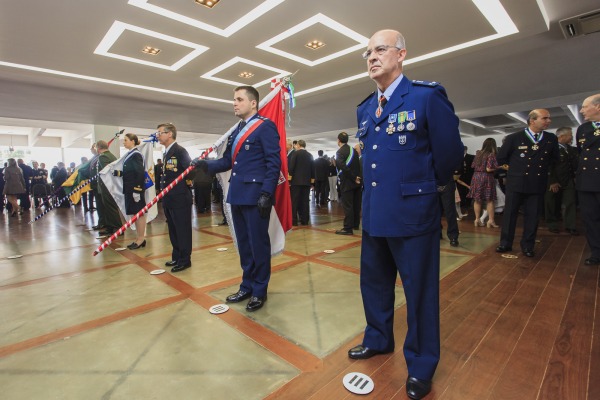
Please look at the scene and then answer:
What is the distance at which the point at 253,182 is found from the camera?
2330mm

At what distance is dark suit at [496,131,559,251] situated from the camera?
3.54 meters

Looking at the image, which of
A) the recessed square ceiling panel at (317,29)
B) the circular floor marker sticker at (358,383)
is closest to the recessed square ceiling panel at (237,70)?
the recessed square ceiling panel at (317,29)

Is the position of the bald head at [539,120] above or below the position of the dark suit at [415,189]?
above

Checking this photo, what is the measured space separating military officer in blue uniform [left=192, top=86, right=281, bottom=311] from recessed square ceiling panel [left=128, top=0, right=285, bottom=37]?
311 centimetres

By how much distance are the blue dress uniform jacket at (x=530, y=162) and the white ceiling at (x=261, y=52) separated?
2.46 meters

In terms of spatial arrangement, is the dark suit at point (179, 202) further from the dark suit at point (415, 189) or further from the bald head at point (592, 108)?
the bald head at point (592, 108)

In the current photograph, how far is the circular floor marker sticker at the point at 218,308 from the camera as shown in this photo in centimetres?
234

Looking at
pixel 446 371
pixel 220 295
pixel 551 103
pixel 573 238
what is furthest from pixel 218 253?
pixel 551 103

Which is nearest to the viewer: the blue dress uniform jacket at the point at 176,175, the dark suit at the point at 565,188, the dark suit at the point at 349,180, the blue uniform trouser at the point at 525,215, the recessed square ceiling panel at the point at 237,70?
the blue dress uniform jacket at the point at 176,175

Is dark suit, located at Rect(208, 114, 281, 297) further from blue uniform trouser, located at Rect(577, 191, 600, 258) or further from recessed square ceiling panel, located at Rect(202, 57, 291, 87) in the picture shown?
recessed square ceiling panel, located at Rect(202, 57, 291, 87)

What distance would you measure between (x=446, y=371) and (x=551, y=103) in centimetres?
1261

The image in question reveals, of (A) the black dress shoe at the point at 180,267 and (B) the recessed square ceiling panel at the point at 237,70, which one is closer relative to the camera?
(A) the black dress shoe at the point at 180,267

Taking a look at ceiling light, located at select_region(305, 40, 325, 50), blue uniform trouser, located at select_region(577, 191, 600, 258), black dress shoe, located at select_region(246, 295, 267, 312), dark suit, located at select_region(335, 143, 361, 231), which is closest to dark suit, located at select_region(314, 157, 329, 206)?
ceiling light, located at select_region(305, 40, 325, 50)

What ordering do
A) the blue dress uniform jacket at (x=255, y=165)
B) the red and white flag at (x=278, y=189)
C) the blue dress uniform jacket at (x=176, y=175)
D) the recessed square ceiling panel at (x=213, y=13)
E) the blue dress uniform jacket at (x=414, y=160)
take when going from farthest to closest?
1. the recessed square ceiling panel at (x=213, y=13)
2. the blue dress uniform jacket at (x=176, y=175)
3. the red and white flag at (x=278, y=189)
4. the blue dress uniform jacket at (x=255, y=165)
5. the blue dress uniform jacket at (x=414, y=160)
